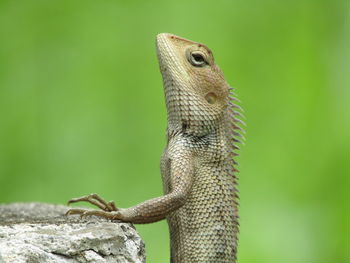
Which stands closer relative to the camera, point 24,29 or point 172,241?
point 172,241

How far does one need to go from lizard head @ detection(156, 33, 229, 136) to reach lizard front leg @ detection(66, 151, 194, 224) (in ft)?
1.49

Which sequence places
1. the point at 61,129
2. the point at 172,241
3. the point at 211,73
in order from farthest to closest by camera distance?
1. the point at 61,129
2. the point at 211,73
3. the point at 172,241

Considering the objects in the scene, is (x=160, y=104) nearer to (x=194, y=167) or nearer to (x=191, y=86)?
(x=191, y=86)

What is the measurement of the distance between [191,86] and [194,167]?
621mm

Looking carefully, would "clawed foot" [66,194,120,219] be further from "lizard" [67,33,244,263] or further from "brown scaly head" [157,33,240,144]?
"brown scaly head" [157,33,240,144]

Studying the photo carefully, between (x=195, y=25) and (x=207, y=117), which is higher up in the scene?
(x=195, y=25)

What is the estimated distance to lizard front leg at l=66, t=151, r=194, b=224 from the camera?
3.80 m

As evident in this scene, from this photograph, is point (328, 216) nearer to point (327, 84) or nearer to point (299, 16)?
point (327, 84)

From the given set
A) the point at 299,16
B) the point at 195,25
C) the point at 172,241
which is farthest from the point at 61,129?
the point at 172,241

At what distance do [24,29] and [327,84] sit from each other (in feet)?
13.8

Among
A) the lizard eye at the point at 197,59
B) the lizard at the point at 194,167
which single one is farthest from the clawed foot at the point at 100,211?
the lizard eye at the point at 197,59

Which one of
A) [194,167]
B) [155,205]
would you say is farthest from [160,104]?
[155,205]

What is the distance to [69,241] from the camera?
3.32 meters

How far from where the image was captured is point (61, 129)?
8320mm
